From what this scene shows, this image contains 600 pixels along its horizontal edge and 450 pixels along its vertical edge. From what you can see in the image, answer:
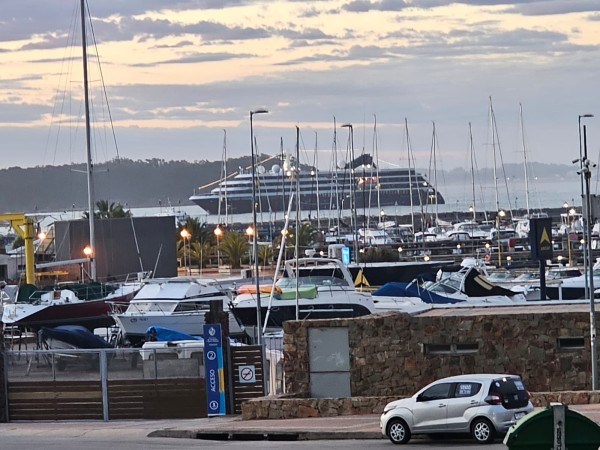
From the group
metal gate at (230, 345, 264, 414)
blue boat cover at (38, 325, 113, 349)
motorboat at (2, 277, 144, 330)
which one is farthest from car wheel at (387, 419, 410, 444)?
motorboat at (2, 277, 144, 330)

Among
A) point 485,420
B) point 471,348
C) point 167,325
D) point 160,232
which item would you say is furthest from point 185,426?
point 160,232

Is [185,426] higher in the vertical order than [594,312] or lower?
lower

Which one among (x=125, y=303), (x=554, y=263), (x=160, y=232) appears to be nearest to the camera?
(x=125, y=303)

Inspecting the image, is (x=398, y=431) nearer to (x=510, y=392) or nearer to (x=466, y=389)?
(x=466, y=389)

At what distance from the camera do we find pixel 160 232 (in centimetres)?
7600

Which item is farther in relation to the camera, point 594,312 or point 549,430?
point 594,312

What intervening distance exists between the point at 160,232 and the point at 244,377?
153ft

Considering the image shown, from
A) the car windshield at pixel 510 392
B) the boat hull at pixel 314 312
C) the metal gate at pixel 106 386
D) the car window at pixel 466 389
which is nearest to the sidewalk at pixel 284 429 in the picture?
the car window at pixel 466 389

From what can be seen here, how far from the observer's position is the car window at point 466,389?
22.0 metres

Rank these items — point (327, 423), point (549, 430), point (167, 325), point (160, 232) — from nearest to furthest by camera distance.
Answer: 1. point (549, 430)
2. point (327, 423)
3. point (167, 325)
4. point (160, 232)

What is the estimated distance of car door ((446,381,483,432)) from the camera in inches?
859

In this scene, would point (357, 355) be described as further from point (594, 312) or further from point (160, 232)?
point (160, 232)

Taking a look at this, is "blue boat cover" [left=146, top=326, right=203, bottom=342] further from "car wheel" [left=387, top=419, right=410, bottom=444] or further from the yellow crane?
"car wheel" [left=387, top=419, right=410, bottom=444]

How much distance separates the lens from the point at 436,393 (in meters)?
22.4
